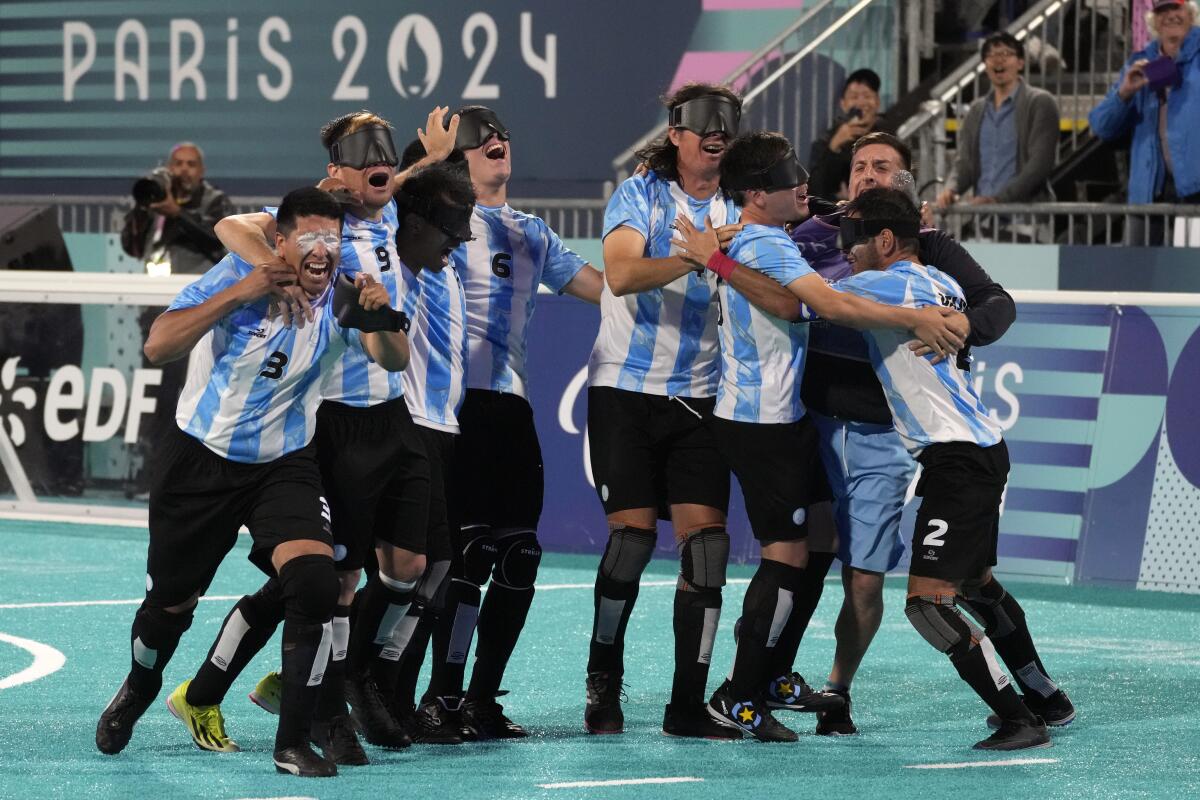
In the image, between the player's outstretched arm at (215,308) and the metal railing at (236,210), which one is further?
the metal railing at (236,210)

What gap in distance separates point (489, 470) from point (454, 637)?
0.62 meters

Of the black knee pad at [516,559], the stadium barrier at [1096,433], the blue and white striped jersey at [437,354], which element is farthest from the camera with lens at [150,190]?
the black knee pad at [516,559]

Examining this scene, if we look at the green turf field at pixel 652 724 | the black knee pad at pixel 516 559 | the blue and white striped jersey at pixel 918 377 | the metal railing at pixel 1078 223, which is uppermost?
the metal railing at pixel 1078 223

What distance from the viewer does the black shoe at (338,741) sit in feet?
22.1

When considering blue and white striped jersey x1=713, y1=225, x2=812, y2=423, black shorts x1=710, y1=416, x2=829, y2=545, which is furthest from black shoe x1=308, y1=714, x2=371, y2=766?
blue and white striped jersey x1=713, y1=225, x2=812, y2=423

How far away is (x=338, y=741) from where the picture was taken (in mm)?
6758

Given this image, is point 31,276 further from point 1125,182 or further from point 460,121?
point 1125,182

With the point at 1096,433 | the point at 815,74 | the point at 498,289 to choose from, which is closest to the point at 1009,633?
the point at 498,289

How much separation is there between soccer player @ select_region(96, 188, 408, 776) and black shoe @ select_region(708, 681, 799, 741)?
1.55 metres

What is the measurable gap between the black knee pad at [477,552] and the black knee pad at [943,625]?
1.52 meters

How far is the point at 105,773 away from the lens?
657 cm

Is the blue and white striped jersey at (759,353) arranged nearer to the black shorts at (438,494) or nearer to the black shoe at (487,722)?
the black shorts at (438,494)

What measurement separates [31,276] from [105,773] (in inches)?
285

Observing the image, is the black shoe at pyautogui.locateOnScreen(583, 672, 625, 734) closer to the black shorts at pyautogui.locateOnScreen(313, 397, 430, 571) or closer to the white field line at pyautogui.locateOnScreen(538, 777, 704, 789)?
the white field line at pyautogui.locateOnScreen(538, 777, 704, 789)
